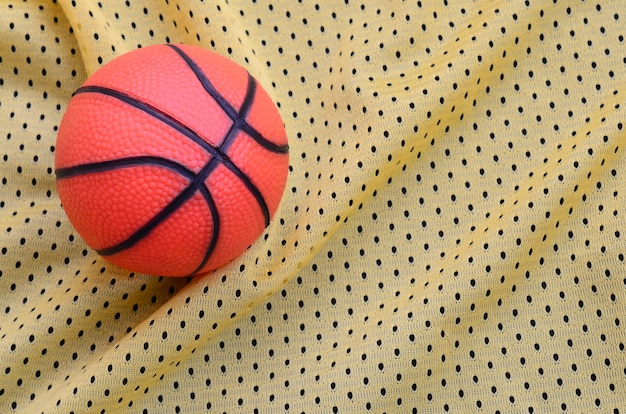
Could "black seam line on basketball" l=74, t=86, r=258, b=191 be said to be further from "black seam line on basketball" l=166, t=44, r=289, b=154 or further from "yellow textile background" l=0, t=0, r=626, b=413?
"yellow textile background" l=0, t=0, r=626, b=413

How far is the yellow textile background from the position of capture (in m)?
0.93

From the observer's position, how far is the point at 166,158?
2.34 ft

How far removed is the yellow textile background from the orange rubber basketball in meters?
0.18

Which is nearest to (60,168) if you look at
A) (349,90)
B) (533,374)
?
(349,90)

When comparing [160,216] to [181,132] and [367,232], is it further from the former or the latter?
[367,232]

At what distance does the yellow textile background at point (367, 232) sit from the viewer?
932mm

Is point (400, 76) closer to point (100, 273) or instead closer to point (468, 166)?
point (468, 166)

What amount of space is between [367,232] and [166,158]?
0.41 meters

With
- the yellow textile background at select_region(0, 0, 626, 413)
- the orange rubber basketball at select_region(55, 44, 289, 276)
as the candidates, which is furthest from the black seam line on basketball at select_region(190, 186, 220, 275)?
the yellow textile background at select_region(0, 0, 626, 413)

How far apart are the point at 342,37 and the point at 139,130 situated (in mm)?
503

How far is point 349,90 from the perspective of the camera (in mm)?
1044

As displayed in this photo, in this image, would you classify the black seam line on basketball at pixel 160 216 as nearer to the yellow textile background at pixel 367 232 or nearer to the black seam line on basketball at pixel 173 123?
the black seam line on basketball at pixel 173 123

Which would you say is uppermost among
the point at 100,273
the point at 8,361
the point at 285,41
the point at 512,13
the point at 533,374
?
the point at 512,13

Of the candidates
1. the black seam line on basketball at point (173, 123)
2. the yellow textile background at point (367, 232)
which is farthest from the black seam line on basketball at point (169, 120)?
the yellow textile background at point (367, 232)
